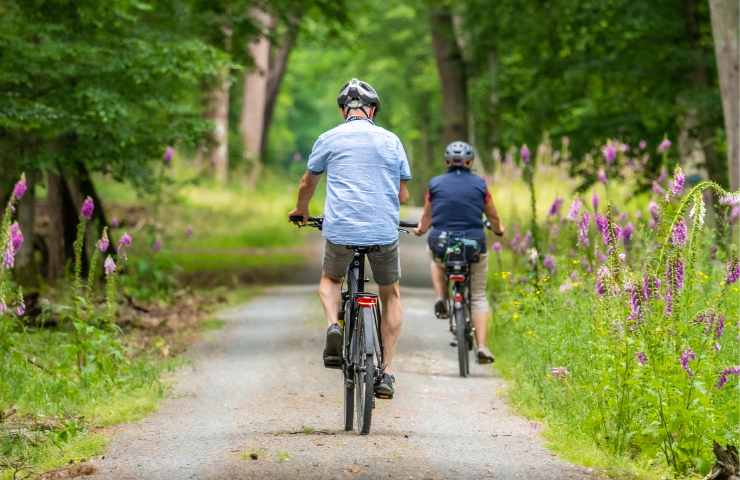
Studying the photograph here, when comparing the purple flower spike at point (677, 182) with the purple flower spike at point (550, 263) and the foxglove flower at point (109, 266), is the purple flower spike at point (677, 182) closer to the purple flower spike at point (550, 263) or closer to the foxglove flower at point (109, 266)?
the foxglove flower at point (109, 266)

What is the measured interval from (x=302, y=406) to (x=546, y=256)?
12.8 feet

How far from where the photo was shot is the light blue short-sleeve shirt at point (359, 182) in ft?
29.0

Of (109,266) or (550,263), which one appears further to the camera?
(550,263)

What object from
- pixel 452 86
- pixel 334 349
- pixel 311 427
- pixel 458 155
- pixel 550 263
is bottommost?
pixel 311 427

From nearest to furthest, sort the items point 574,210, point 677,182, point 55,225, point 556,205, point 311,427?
1. point 677,182
2. point 311,427
3. point 574,210
4. point 556,205
5. point 55,225

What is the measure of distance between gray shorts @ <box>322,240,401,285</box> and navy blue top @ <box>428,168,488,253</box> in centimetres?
334

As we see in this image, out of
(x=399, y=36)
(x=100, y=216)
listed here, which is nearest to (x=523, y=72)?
(x=100, y=216)

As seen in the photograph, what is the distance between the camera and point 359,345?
8.86 meters

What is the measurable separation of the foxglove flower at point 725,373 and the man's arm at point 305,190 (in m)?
2.68

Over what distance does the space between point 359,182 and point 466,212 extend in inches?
145

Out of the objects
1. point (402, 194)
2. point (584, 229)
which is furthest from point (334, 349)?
point (584, 229)

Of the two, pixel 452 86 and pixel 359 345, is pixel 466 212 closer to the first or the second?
pixel 359 345

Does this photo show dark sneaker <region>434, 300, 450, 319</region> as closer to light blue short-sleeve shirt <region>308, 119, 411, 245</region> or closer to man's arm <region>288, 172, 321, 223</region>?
man's arm <region>288, 172, 321, 223</region>

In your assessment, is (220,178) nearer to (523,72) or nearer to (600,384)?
(523,72)
